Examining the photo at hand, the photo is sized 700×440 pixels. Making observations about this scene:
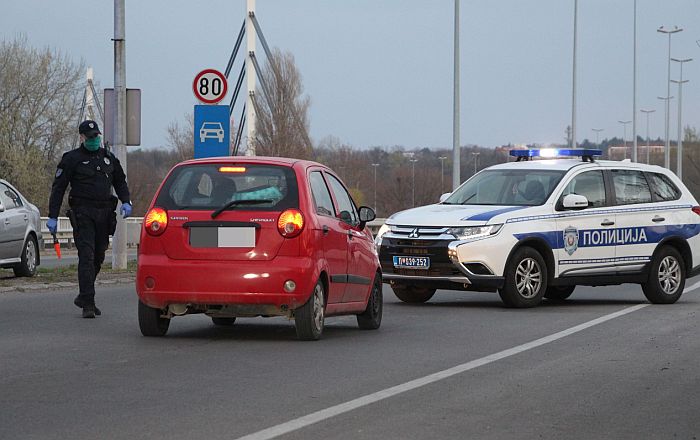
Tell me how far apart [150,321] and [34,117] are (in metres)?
41.5

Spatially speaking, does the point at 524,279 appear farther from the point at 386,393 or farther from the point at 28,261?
the point at 28,261

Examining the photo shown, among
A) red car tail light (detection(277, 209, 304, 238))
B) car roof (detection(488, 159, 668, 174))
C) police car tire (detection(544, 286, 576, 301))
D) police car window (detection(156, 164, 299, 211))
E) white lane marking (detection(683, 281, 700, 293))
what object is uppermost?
car roof (detection(488, 159, 668, 174))

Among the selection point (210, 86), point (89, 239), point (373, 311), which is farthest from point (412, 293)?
point (210, 86)

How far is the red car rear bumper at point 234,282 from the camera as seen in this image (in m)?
10.8

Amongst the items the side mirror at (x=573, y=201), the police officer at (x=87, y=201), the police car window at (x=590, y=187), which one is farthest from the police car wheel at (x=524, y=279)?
the police officer at (x=87, y=201)

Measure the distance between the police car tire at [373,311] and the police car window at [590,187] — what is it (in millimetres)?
4457

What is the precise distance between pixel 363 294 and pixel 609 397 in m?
4.62

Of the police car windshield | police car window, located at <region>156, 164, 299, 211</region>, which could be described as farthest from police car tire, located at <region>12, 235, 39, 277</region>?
police car window, located at <region>156, 164, 299, 211</region>

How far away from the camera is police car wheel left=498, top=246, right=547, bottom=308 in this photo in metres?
15.6

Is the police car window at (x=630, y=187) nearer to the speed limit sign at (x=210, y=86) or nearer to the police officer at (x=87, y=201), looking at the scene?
the speed limit sign at (x=210, y=86)

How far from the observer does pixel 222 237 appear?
10961 mm

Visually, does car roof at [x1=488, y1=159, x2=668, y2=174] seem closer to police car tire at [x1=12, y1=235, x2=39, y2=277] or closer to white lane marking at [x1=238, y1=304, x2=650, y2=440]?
white lane marking at [x1=238, y1=304, x2=650, y2=440]

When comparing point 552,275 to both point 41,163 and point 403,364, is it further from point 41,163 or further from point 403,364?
point 41,163

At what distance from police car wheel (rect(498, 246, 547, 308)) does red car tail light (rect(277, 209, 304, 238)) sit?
16.9 ft
